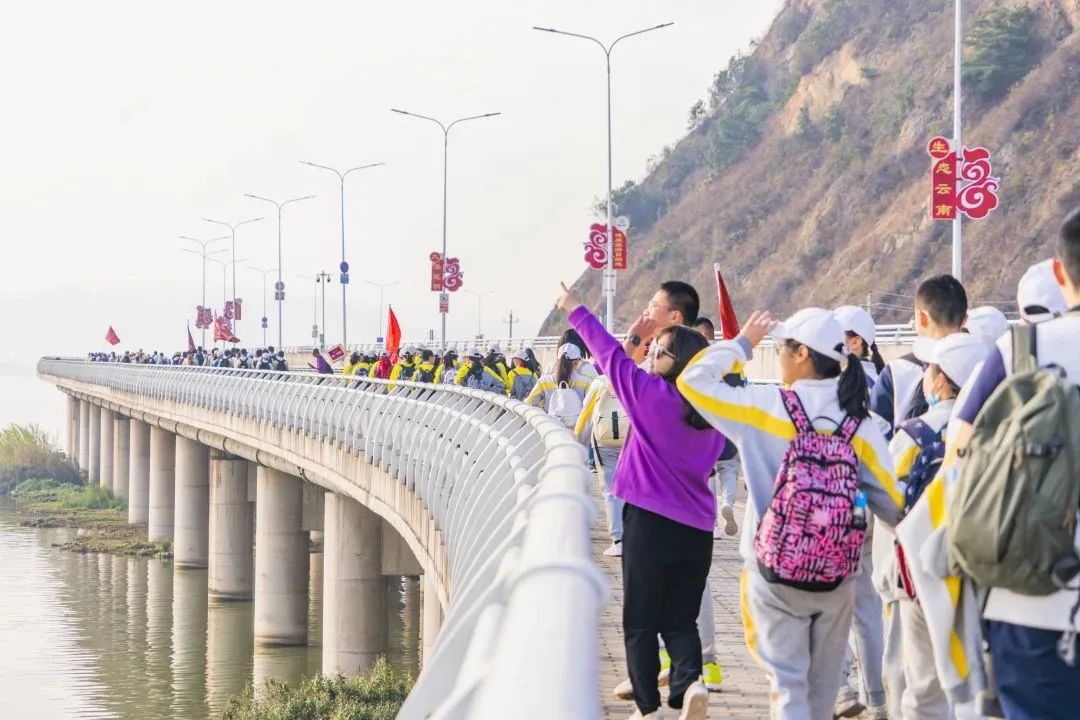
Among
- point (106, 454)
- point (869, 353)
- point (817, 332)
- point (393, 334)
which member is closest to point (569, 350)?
point (869, 353)

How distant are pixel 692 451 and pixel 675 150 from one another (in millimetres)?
111532

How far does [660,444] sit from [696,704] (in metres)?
0.94

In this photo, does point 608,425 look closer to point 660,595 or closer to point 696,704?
point 660,595

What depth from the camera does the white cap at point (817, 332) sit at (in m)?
5.96

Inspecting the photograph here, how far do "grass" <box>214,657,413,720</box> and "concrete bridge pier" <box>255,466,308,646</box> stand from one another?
1216 cm

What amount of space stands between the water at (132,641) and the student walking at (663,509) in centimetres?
2320

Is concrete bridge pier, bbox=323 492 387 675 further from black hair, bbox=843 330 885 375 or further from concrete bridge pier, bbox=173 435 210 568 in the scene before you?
concrete bridge pier, bbox=173 435 210 568

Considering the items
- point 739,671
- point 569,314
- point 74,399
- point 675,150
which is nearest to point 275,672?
point 739,671

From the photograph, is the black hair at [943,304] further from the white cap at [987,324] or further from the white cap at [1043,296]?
the white cap at [1043,296]

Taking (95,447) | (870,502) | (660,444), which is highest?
(95,447)

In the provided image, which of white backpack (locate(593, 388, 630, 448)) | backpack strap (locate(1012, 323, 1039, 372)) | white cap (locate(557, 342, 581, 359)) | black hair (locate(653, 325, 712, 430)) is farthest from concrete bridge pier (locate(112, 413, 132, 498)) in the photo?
backpack strap (locate(1012, 323, 1039, 372))

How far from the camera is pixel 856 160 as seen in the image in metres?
83.4

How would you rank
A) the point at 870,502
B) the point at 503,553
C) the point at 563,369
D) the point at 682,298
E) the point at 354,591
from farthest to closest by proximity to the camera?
the point at 354,591, the point at 563,369, the point at 682,298, the point at 870,502, the point at 503,553

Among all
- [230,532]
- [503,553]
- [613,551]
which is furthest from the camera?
[230,532]
